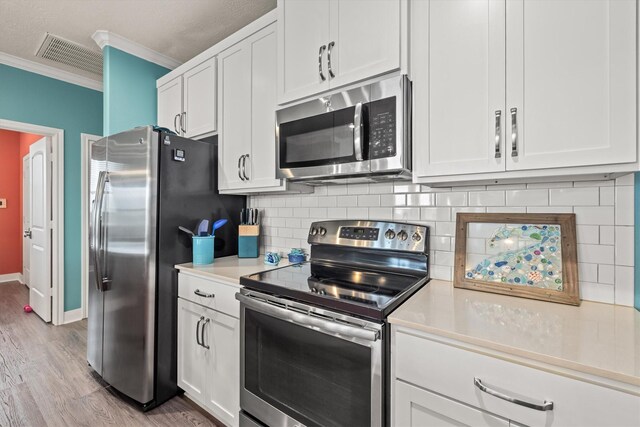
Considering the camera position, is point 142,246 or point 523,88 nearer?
point 523,88

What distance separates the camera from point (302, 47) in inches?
64.1

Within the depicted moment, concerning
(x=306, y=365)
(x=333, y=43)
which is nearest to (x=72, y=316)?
(x=306, y=365)

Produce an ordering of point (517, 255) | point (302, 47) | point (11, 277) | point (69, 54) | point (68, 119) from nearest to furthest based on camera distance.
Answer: point (517, 255) < point (302, 47) < point (69, 54) < point (68, 119) < point (11, 277)

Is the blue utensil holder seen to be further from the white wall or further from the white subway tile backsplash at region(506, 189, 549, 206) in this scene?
the white subway tile backsplash at region(506, 189, 549, 206)

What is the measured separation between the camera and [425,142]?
4.25ft

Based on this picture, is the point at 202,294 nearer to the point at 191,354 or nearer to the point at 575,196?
the point at 191,354

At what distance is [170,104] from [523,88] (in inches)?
99.9

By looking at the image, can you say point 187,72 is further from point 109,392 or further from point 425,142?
point 109,392

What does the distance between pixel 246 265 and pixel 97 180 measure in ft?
4.14

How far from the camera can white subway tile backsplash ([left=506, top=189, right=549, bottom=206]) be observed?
1300 mm

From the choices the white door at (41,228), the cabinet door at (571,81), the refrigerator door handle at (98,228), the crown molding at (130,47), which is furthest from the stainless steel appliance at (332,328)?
the white door at (41,228)

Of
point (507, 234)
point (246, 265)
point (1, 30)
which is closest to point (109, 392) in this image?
point (246, 265)

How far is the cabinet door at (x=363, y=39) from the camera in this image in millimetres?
1337

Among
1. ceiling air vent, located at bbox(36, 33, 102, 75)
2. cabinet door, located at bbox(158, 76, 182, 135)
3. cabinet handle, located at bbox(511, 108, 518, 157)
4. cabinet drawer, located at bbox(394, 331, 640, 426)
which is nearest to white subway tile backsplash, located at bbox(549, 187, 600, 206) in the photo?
cabinet handle, located at bbox(511, 108, 518, 157)
